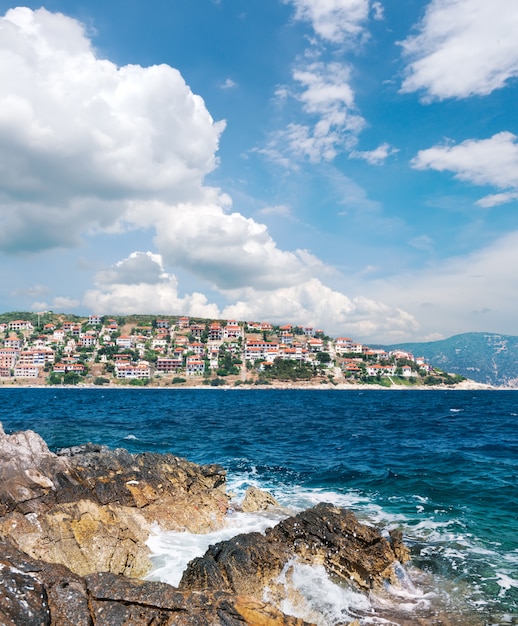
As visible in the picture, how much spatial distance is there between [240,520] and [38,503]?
903 cm

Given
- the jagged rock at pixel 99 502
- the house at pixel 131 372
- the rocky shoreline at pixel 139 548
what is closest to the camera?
the rocky shoreline at pixel 139 548

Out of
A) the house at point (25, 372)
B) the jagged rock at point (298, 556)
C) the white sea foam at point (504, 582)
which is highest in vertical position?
A: the jagged rock at point (298, 556)

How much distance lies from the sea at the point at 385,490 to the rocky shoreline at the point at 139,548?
2.11ft

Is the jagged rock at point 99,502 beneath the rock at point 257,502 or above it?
above

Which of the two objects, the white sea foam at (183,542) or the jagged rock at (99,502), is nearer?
the jagged rock at (99,502)

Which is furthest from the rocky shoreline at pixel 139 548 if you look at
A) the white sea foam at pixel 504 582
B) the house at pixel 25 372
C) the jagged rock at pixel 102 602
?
the house at pixel 25 372

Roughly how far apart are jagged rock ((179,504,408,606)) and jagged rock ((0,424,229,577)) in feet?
13.7

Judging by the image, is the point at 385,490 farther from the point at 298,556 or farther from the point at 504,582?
the point at 298,556

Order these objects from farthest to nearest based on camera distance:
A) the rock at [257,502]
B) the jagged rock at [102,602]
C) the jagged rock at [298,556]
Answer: the rock at [257,502], the jagged rock at [298,556], the jagged rock at [102,602]

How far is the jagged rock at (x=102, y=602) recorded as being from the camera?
655 cm

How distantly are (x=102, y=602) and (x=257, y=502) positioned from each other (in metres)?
15.3

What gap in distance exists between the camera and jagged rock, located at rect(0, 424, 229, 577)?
14.1 m

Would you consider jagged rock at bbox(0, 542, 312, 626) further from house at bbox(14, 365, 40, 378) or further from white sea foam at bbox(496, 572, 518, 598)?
house at bbox(14, 365, 40, 378)

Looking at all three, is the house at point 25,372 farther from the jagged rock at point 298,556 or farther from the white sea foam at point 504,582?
the white sea foam at point 504,582
